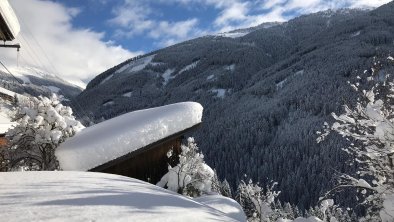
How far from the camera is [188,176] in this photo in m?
17.9

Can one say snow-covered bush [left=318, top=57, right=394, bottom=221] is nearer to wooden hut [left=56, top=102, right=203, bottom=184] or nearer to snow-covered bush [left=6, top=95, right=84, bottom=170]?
wooden hut [left=56, top=102, right=203, bottom=184]

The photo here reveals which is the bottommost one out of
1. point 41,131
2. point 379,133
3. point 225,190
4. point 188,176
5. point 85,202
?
point 225,190

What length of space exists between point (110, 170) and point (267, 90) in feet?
572

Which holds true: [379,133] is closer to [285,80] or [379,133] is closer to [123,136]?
[123,136]

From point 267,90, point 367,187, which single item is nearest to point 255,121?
point 267,90

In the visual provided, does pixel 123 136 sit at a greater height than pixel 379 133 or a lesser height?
greater

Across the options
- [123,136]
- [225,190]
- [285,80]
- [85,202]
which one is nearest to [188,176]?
[123,136]

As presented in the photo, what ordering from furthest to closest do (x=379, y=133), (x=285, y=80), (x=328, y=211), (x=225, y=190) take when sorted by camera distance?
(x=285, y=80) < (x=225, y=190) < (x=328, y=211) < (x=379, y=133)

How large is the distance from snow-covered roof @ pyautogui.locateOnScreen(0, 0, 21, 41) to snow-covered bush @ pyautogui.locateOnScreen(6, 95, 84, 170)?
7966 mm

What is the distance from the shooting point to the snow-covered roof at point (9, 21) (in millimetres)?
6115

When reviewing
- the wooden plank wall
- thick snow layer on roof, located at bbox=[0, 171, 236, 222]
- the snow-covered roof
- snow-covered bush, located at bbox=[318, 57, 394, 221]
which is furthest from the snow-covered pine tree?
snow-covered bush, located at bbox=[318, 57, 394, 221]

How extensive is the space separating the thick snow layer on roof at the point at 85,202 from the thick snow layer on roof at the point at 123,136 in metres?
6.57

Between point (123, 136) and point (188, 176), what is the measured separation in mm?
4407

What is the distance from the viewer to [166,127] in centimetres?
1642
